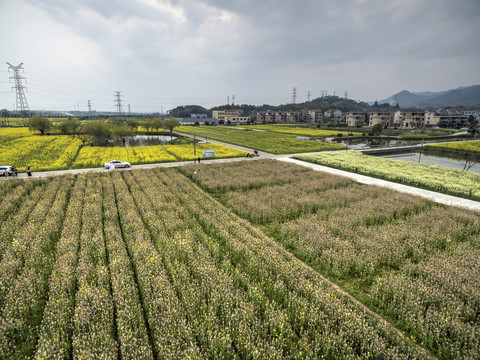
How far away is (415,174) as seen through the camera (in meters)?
Answer: 28.2

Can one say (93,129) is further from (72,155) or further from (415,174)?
(415,174)

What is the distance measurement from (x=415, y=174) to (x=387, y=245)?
2032cm

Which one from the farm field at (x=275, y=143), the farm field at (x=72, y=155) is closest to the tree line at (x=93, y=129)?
the farm field at (x=72, y=155)

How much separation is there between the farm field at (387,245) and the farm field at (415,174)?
5.80 metres

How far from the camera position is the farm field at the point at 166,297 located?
712 cm

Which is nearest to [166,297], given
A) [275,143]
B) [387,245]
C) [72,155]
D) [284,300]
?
[284,300]

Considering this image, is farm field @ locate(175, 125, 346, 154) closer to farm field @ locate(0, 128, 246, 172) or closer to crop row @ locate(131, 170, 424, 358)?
farm field @ locate(0, 128, 246, 172)

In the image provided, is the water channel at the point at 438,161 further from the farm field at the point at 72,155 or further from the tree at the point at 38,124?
the tree at the point at 38,124

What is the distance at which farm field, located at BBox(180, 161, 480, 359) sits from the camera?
27.6 ft

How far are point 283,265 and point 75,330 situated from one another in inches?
318

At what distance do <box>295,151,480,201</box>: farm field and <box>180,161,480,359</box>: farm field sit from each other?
19.0ft

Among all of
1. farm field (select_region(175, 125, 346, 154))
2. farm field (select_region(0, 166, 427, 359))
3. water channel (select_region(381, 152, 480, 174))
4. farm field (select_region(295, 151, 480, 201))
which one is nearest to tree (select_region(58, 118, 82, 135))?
farm field (select_region(175, 125, 346, 154))

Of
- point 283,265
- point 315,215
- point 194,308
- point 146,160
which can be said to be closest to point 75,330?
point 194,308

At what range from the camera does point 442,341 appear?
766cm
